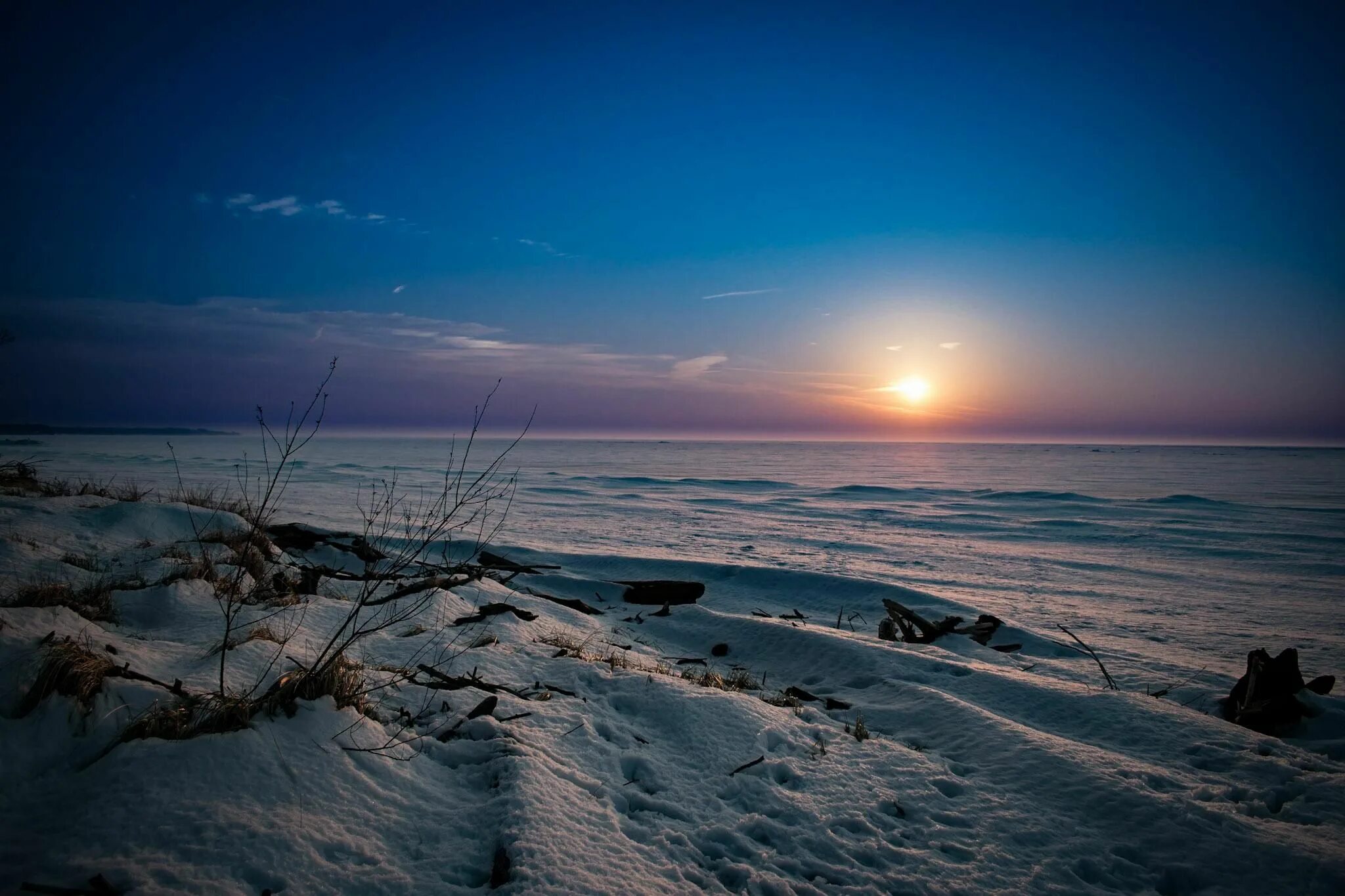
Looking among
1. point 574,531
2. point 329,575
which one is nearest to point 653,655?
point 329,575

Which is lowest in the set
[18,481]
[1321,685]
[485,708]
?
[1321,685]

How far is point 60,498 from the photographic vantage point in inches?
294

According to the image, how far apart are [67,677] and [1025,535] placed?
65.2ft

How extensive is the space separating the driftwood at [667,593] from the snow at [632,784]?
2976mm

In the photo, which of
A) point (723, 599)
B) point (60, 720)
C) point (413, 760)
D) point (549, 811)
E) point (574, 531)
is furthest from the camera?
point (574, 531)

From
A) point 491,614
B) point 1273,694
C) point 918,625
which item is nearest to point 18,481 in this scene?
point 491,614

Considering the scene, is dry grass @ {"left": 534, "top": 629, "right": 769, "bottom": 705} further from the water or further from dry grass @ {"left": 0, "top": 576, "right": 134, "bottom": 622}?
the water

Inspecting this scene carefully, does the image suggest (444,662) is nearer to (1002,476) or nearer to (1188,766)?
(1188,766)

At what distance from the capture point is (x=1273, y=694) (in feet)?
15.8

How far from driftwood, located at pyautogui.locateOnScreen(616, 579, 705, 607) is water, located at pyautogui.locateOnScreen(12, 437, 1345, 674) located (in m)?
2.74

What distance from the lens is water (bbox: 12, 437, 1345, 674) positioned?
29.9ft

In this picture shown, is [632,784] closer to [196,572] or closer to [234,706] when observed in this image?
[234,706]

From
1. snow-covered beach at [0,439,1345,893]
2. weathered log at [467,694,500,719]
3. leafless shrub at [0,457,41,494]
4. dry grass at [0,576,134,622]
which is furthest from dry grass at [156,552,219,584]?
leafless shrub at [0,457,41,494]

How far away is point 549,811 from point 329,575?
5.50 metres
